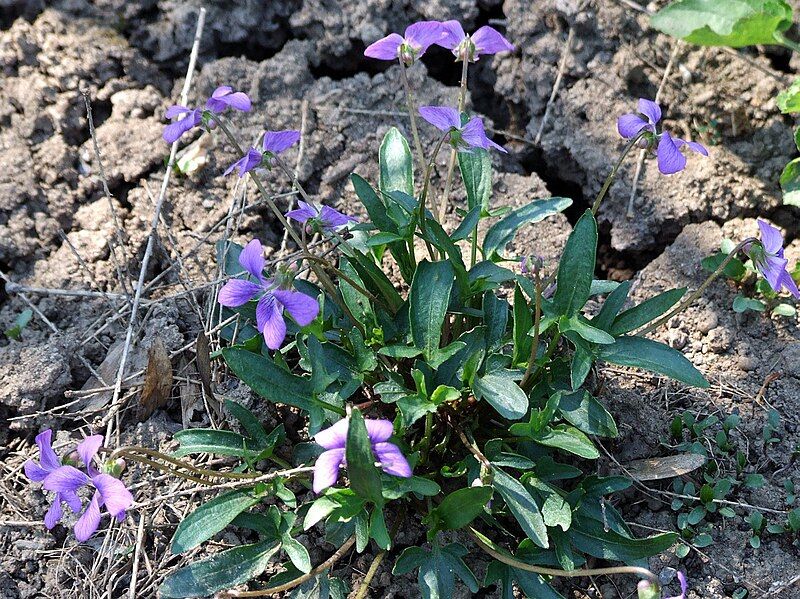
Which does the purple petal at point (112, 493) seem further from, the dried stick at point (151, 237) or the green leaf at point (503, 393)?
the green leaf at point (503, 393)

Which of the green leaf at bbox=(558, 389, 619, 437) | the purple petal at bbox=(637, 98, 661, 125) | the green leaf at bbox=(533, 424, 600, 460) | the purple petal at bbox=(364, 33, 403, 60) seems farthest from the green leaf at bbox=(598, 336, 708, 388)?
the purple petal at bbox=(364, 33, 403, 60)

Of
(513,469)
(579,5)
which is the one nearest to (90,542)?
(513,469)

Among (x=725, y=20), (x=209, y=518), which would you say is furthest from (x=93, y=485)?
(x=725, y=20)

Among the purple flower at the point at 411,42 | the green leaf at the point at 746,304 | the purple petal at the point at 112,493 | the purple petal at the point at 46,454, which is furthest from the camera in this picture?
the green leaf at the point at 746,304

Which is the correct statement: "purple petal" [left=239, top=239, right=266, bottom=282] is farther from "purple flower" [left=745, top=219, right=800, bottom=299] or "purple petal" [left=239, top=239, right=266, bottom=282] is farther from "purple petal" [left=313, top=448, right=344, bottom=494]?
"purple flower" [left=745, top=219, right=800, bottom=299]

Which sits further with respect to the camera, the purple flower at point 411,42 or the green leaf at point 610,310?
the purple flower at point 411,42

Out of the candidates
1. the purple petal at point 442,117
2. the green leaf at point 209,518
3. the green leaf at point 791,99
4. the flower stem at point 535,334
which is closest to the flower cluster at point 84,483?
the green leaf at point 209,518

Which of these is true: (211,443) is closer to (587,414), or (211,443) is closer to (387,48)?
(587,414)
